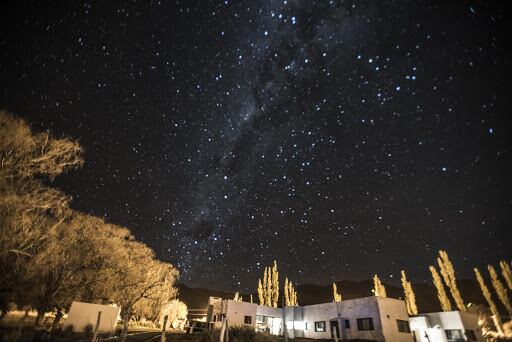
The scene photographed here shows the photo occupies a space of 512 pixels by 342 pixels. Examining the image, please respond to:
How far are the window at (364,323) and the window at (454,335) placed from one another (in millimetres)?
7909

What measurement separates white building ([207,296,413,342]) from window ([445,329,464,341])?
3.89 meters

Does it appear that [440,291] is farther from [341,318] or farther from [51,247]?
[51,247]

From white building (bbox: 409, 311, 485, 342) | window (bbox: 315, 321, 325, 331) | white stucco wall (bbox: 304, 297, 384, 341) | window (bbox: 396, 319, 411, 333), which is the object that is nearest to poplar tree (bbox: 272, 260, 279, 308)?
white stucco wall (bbox: 304, 297, 384, 341)

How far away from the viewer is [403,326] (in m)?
26.7

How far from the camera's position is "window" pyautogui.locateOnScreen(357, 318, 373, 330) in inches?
1027

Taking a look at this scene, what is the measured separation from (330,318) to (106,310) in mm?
23159

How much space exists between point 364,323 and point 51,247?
88.0 ft

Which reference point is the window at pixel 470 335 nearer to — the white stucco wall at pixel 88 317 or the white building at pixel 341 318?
the white building at pixel 341 318

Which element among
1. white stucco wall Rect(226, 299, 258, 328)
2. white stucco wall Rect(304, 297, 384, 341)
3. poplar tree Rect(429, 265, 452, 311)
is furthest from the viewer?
poplar tree Rect(429, 265, 452, 311)

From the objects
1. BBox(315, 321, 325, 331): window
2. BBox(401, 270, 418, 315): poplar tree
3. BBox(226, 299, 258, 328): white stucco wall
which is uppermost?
BBox(401, 270, 418, 315): poplar tree

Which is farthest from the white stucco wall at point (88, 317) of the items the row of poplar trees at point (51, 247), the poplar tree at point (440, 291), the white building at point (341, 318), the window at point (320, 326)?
the poplar tree at point (440, 291)

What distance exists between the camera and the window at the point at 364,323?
85.6ft

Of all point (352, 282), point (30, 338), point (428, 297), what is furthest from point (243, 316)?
point (352, 282)

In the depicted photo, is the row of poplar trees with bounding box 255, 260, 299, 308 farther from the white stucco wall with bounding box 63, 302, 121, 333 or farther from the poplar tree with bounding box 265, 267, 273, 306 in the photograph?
the white stucco wall with bounding box 63, 302, 121, 333
